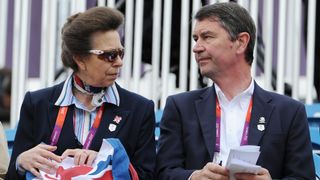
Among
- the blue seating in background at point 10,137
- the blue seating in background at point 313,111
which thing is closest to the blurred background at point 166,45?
the blue seating in background at point 313,111

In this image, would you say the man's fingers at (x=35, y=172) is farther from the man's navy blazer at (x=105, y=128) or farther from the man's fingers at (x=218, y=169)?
the man's fingers at (x=218, y=169)

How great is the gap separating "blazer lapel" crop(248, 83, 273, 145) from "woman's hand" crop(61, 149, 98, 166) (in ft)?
2.63

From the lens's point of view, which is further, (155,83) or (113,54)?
(155,83)

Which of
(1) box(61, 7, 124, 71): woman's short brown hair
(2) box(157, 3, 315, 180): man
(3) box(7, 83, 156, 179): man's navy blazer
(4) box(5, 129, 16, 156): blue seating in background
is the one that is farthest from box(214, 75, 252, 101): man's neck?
(4) box(5, 129, 16, 156): blue seating in background

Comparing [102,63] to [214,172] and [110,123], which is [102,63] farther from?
[214,172]

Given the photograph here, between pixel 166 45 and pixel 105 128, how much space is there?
244 cm

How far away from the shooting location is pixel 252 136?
597cm

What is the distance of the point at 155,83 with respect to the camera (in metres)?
8.56

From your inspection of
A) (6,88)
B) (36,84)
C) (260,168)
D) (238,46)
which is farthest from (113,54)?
(6,88)

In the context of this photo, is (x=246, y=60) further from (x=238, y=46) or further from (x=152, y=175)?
(x=152, y=175)

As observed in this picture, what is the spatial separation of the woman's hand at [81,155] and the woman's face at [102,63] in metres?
0.44

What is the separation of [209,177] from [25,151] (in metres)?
1.01

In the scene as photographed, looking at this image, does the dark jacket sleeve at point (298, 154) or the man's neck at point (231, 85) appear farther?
the man's neck at point (231, 85)

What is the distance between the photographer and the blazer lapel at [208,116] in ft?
19.7
